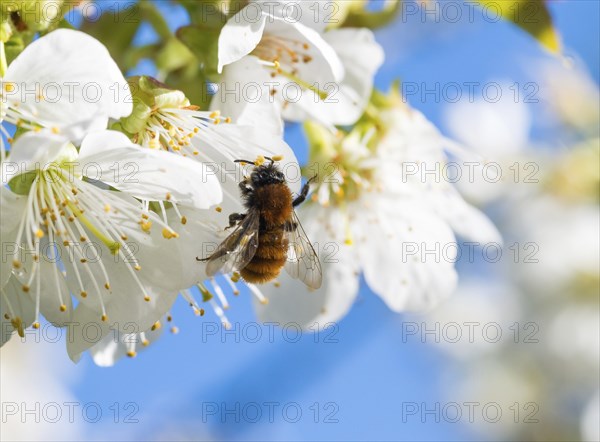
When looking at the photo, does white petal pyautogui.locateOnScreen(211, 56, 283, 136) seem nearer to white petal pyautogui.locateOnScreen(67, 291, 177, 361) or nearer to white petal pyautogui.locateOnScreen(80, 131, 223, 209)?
white petal pyautogui.locateOnScreen(80, 131, 223, 209)

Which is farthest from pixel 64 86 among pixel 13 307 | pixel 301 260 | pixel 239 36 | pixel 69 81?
pixel 301 260

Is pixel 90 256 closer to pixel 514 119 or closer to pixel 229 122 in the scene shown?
pixel 229 122

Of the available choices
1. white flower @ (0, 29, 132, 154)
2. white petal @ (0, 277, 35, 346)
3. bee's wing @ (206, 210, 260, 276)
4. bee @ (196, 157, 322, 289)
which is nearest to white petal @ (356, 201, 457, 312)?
bee @ (196, 157, 322, 289)

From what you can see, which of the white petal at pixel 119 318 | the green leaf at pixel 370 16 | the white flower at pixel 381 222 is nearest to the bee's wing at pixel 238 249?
the white petal at pixel 119 318

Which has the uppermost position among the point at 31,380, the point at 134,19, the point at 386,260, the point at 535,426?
the point at 134,19

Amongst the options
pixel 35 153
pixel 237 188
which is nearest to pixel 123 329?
pixel 237 188
